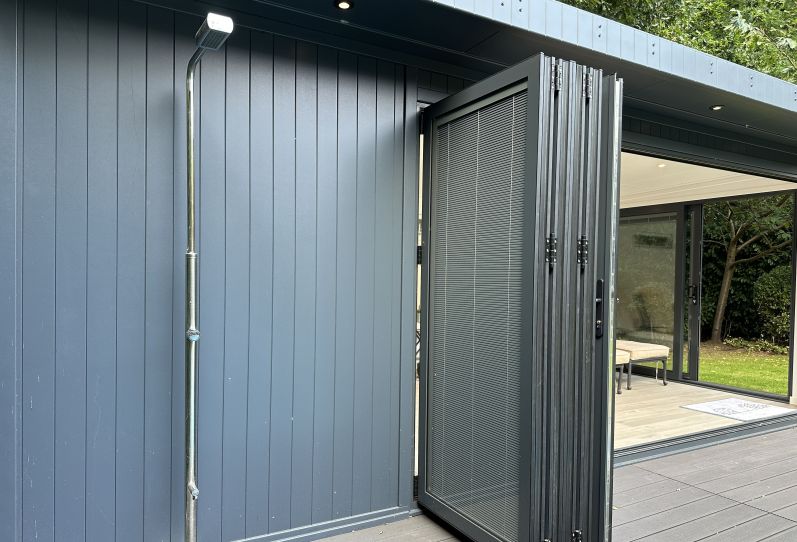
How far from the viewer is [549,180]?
203cm

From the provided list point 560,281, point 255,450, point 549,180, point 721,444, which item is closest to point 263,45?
point 549,180

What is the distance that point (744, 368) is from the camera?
773 centimetres

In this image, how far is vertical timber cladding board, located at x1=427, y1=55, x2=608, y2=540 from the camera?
80.4 inches

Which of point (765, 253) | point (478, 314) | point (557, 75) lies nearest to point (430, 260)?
point (478, 314)

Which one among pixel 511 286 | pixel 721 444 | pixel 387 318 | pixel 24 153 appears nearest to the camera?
pixel 24 153

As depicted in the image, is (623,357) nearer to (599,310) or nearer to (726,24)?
(599,310)

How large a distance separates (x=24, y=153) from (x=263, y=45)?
1.01 meters

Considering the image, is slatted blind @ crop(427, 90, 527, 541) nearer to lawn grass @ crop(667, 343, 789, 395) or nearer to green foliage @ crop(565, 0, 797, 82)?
lawn grass @ crop(667, 343, 789, 395)

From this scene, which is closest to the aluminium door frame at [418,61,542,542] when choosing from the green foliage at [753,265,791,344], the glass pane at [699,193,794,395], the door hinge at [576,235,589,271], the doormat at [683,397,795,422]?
the door hinge at [576,235,589,271]

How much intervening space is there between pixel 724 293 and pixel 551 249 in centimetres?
868

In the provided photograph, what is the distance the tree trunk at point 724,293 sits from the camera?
9.09 m

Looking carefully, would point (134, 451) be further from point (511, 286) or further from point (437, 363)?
point (511, 286)

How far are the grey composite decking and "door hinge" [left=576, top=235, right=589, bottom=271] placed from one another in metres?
1.32

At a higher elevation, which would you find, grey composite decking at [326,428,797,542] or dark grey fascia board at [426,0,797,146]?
dark grey fascia board at [426,0,797,146]
